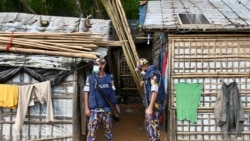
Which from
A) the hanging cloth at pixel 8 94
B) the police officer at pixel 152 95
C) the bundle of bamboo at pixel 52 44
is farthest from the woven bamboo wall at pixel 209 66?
the hanging cloth at pixel 8 94

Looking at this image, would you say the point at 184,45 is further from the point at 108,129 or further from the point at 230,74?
the point at 108,129

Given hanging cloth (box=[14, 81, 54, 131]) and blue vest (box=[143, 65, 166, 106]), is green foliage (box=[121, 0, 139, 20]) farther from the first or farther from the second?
hanging cloth (box=[14, 81, 54, 131])

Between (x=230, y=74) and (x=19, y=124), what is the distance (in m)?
4.37

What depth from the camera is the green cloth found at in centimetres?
812

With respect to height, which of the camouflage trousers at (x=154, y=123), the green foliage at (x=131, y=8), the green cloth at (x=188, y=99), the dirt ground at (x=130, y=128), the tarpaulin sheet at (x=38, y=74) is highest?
the green foliage at (x=131, y=8)

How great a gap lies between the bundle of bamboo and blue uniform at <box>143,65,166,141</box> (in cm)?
115

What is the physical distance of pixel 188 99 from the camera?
8.11m

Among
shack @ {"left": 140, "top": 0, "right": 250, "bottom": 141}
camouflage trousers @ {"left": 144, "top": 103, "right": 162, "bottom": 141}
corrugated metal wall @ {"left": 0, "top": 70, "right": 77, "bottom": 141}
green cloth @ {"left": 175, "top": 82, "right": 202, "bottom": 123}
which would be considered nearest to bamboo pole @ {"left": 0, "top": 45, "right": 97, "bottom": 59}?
corrugated metal wall @ {"left": 0, "top": 70, "right": 77, "bottom": 141}

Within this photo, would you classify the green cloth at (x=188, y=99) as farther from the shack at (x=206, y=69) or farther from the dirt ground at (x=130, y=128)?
the dirt ground at (x=130, y=128)

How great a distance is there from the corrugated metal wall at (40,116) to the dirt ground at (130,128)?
1.41 m

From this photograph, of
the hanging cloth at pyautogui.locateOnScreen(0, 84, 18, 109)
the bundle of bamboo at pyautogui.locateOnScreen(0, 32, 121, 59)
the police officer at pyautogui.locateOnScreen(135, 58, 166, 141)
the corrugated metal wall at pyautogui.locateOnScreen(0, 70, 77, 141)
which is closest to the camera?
the police officer at pyautogui.locateOnScreen(135, 58, 166, 141)

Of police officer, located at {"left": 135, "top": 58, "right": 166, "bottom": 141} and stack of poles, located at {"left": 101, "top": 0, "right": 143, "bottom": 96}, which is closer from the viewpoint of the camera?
police officer, located at {"left": 135, "top": 58, "right": 166, "bottom": 141}

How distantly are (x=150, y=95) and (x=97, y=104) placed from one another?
1.03 m

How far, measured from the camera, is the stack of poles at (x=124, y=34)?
377 inches
